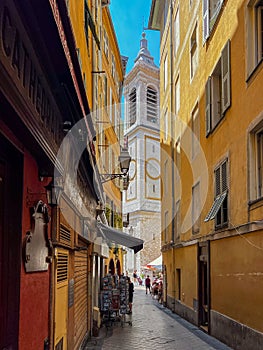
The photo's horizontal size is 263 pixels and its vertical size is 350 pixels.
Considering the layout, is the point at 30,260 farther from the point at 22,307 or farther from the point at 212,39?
the point at 212,39

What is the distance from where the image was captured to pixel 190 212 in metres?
18.6

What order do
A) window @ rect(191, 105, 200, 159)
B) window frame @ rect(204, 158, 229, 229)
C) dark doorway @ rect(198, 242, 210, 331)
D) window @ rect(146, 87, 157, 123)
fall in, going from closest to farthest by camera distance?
window frame @ rect(204, 158, 229, 229), dark doorway @ rect(198, 242, 210, 331), window @ rect(191, 105, 200, 159), window @ rect(146, 87, 157, 123)

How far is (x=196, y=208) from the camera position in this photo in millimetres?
17344

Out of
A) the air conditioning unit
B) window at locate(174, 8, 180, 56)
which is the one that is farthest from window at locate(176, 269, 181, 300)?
the air conditioning unit

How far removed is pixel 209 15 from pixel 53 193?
1148 centimetres

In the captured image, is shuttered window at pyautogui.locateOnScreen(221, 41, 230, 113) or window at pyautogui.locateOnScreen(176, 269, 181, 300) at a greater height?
shuttered window at pyautogui.locateOnScreen(221, 41, 230, 113)

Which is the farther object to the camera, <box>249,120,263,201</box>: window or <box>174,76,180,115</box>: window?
<box>174,76,180,115</box>: window

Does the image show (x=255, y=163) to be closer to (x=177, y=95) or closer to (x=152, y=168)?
(x=177, y=95)

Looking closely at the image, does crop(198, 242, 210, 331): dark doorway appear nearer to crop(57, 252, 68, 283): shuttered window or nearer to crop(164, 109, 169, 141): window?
crop(57, 252, 68, 283): shuttered window

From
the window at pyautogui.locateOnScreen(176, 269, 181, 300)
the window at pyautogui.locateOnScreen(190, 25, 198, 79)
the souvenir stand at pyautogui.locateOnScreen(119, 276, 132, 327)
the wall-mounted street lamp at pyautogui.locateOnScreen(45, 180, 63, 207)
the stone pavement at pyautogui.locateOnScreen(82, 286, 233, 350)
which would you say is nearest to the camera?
the wall-mounted street lamp at pyautogui.locateOnScreen(45, 180, 63, 207)

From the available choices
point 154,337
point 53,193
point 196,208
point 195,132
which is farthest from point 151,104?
point 53,193

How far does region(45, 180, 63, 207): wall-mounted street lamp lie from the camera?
5.77 meters

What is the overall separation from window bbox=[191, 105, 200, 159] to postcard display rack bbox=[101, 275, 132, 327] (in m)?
5.27

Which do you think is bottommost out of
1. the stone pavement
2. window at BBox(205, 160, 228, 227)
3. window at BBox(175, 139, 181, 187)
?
the stone pavement
